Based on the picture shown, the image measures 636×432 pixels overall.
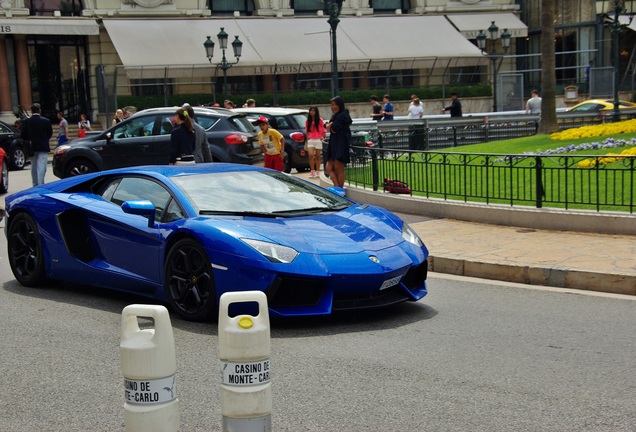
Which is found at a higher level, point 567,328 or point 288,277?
point 288,277

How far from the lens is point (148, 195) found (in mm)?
8781

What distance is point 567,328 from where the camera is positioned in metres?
7.69

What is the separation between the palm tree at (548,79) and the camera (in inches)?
893

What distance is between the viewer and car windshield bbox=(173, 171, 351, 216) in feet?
27.5

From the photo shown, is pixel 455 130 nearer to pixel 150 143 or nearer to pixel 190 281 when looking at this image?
pixel 150 143

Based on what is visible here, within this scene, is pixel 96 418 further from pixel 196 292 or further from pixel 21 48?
pixel 21 48

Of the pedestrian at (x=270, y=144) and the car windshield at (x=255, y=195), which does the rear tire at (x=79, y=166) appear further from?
the car windshield at (x=255, y=195)

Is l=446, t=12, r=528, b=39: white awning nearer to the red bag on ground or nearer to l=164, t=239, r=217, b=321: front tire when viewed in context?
the red bag on ground

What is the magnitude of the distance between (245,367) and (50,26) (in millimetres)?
39691

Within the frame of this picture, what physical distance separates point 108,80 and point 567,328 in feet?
117

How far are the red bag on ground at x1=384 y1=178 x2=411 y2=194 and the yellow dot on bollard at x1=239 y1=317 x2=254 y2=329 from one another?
426 inches

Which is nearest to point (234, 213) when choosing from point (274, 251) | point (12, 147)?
point (274, 251)

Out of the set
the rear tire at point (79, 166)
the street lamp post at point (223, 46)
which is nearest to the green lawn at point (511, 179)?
the rear tire at point (79, 166)

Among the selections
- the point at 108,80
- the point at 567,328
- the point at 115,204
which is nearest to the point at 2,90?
the point at 108,80
